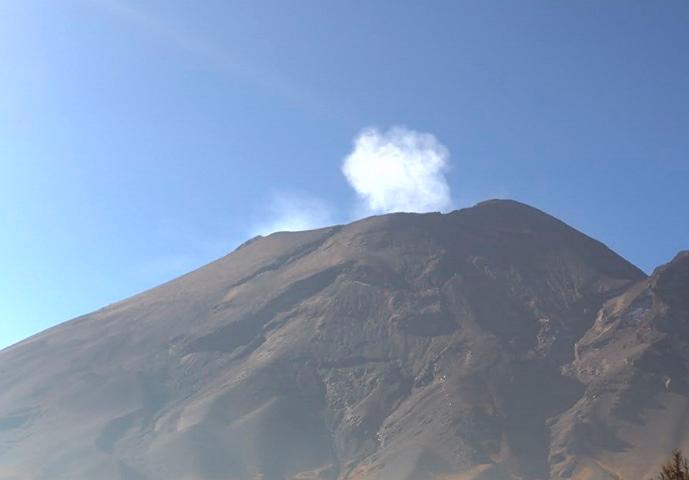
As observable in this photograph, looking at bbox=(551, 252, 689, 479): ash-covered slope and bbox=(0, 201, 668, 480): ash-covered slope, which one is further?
bbox=(0, 201, 668, 480): ash-covered slope

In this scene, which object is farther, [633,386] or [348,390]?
[348,390]

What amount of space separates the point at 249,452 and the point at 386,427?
2521 cm

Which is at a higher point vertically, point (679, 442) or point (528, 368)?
point (528, 368)

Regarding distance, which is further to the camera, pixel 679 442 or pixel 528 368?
pixel 528 368

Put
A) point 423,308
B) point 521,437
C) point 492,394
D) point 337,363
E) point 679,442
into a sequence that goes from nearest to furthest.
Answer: point 679,442 → point 521,437 → point 492,394 → point 337,363 → point 423,308

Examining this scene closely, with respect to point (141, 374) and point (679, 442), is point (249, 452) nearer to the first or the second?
point (141, 374)

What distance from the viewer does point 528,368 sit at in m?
169

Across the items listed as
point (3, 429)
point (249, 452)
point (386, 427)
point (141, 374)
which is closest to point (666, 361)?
point (386, 427)

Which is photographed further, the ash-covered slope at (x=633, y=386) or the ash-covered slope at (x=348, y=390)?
the ash-covered slope at (x=348, y=390)

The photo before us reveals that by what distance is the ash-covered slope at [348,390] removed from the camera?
5738 inches

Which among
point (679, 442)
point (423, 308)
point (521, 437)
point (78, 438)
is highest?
point (423, 308)

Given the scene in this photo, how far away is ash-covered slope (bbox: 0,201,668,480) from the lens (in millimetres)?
145750

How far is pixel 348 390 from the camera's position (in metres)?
170

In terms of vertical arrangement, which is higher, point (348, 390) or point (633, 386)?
point (348, 390)
